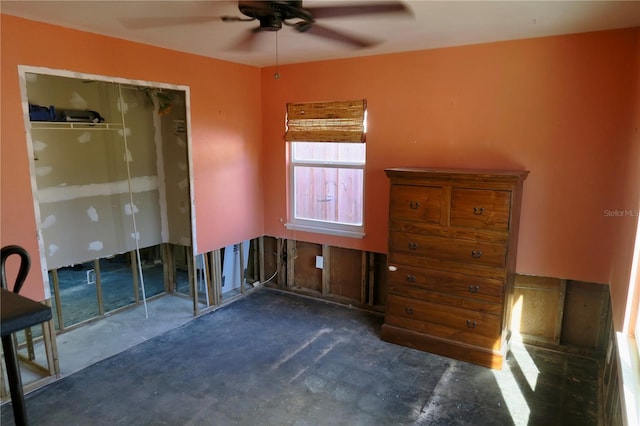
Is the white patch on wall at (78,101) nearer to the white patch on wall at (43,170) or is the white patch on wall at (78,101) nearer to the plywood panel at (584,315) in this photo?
the white patch on wall at (43,170)

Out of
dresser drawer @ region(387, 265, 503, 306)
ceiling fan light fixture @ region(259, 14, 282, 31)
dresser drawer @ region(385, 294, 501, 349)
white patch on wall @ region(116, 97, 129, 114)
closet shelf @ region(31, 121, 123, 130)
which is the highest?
ceiling fan light fixture @ region(259, 14, 282, 31)

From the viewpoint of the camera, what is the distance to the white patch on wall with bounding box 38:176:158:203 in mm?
3486

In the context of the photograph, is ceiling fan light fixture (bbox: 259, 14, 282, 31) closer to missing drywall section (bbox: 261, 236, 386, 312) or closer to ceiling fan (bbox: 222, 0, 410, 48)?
ceiling fan (bbox: 222, 0, 410, 48)

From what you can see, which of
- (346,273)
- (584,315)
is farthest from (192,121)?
(584,315)

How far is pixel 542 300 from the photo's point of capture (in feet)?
11.0

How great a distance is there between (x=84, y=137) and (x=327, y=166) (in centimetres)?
226

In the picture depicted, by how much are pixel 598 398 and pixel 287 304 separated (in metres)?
2.71

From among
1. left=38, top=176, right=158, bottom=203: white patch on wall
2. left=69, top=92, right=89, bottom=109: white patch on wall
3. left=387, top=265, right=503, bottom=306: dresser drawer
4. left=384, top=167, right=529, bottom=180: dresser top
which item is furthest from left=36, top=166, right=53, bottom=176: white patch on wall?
left=387, top=265, right=503, bottom=306: dresser drawer

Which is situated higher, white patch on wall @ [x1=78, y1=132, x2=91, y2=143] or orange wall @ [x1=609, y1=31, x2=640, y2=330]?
white patch on wall @ [x1=78, y1=132, x2=91, y2=143]

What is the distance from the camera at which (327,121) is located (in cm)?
407

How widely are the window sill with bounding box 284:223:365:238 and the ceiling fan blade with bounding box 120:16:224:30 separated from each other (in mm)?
2282

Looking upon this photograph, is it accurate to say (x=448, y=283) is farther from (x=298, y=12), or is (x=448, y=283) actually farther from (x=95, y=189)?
(x=95, y=189)

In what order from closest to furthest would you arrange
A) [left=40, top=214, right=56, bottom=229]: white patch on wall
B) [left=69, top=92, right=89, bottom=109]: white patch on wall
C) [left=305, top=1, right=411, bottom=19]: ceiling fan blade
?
[left=305, top=1, right=411, bottom=19]: ceiling fan blade < [left=40, top=214, right=56, bottom=229]: white patch on wall < [left=69, top=92, right=89, bottom=109]: white patch on wall

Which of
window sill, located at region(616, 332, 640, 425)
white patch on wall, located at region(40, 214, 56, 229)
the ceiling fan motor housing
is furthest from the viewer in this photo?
white patch on wall, located at region(40, 214, 56, 229)
